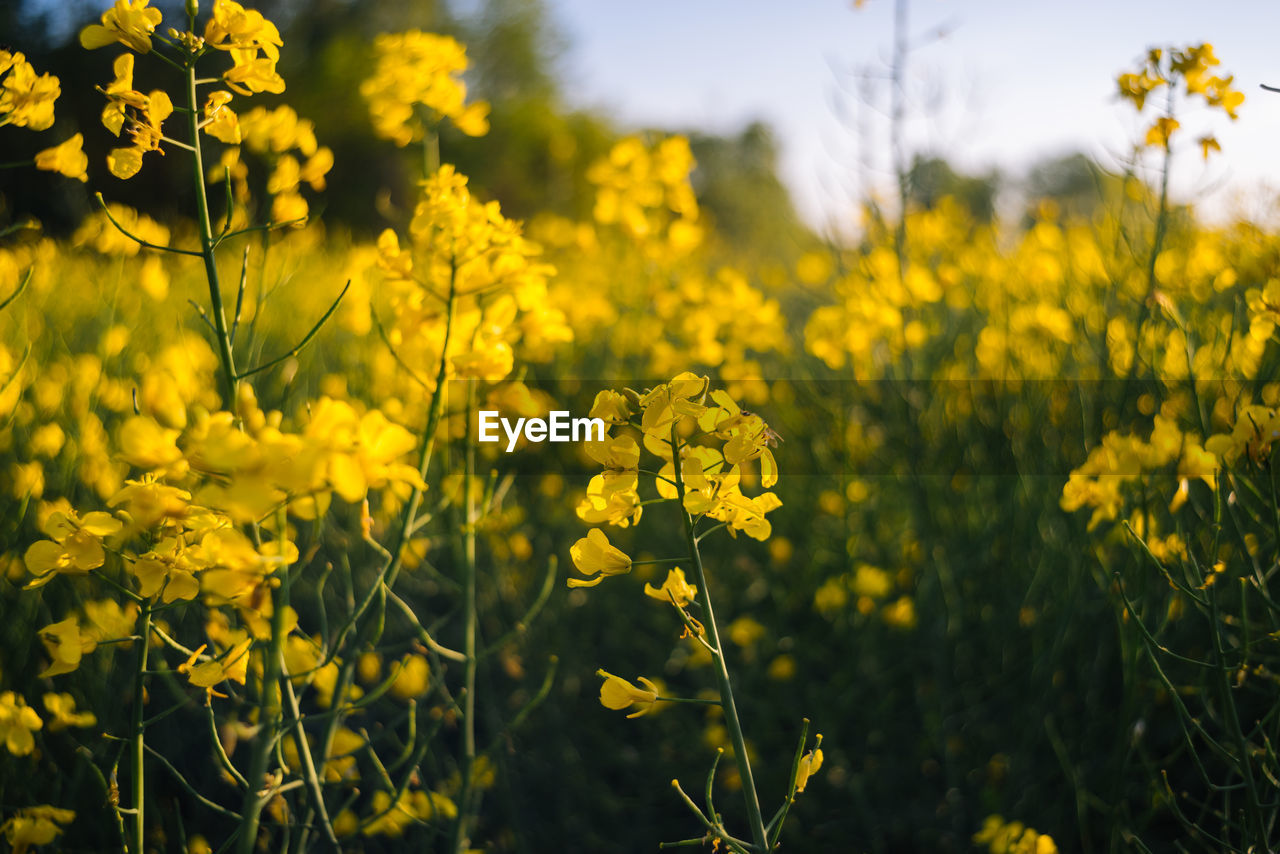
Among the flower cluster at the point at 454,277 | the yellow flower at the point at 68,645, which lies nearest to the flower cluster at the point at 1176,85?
the flower cluster at the point at 454,277

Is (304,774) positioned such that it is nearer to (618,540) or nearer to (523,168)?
(618,540)

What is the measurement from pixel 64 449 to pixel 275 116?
6.27 feet

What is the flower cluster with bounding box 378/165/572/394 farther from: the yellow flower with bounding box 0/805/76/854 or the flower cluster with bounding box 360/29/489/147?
the yellow flower with bounding box 0/805/76/854

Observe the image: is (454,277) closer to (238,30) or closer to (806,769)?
(238,30)

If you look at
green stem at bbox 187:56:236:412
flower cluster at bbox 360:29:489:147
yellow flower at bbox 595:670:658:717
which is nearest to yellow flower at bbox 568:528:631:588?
yellow flower at bbox 595:670:658:717

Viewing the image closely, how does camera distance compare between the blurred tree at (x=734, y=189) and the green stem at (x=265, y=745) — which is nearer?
the green stem at (x=265, y=745)

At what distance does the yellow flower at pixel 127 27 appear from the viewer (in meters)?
0.90

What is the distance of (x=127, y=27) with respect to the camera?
2.96 feet

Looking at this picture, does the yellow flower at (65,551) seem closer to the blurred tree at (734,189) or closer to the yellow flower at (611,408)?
the yellow flower at (611,408)

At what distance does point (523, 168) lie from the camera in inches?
563

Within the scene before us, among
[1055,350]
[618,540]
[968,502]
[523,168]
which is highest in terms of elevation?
[523,168]

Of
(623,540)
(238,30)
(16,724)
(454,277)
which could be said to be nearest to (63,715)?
(16,724)

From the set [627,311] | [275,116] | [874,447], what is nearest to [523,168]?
[627,311]

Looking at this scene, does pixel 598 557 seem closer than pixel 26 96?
Yes
